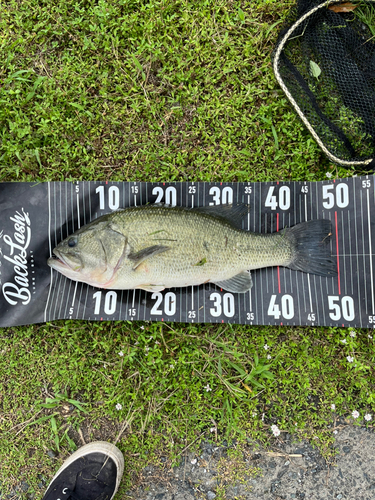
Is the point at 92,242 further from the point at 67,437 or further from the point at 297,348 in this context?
the point at 297,348

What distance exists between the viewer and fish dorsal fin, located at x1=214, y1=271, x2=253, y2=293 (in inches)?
120

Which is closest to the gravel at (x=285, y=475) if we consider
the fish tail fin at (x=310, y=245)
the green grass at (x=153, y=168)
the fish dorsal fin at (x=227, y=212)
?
the green grass at (x=153, y=168)

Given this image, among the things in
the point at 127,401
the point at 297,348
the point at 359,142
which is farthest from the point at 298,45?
the point at 127,401

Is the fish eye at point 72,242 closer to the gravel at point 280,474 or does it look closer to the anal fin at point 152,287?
the anal fin at point 152,287

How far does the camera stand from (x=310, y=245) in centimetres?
306

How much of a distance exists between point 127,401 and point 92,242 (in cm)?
165

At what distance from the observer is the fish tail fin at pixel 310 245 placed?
304 centimetres

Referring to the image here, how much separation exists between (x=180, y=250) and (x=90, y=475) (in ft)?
7.80

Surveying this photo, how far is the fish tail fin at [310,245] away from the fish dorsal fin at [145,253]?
1.24m

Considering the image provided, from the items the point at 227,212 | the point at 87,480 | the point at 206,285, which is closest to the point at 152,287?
the point at 206,285

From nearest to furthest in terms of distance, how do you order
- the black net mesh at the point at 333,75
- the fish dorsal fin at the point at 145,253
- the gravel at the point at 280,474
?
1. the fish dorsal fin at the point at 145,253
2. the gravel at the point at 280,474
3. the black net mesh at the point at 333,75

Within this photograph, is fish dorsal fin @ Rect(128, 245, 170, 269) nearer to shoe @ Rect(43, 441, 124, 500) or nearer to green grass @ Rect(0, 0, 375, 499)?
green grass @ Rect(0, 0, 375, 499)

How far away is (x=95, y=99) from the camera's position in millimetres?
3367

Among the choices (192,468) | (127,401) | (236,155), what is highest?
Result: (236,155)
